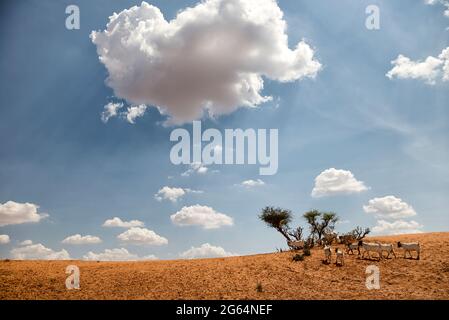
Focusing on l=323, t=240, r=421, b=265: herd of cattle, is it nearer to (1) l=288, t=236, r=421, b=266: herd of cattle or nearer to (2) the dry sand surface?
(1) l=288, t=236, r=421, b=266: herd of cattle

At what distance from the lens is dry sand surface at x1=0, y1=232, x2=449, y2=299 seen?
18812mm

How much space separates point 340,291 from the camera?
19.3m

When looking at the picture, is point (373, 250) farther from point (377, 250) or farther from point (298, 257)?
point (298, 257)

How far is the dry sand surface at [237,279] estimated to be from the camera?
18812 mm

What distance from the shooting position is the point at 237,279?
2170cm

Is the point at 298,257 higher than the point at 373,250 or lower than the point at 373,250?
lower

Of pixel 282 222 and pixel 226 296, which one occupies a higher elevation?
pixel 282 222

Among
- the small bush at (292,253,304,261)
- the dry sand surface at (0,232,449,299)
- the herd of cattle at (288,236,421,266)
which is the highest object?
the herd of cattle at (288,236,421,266)

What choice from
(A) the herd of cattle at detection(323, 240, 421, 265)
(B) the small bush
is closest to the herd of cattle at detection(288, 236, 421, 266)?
(A) the herd of cattle at detection(323, 240, 421, 265)

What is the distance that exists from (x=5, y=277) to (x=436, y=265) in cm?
2562

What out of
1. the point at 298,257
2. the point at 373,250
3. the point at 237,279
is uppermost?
the point at 373,250

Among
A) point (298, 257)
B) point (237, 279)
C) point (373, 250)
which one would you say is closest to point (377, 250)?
point (373, 250)
